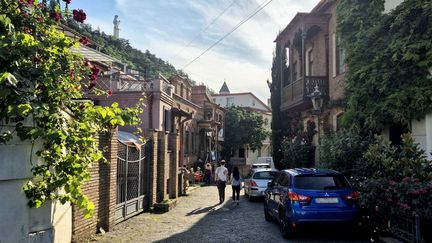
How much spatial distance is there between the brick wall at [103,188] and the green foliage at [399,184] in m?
5.84

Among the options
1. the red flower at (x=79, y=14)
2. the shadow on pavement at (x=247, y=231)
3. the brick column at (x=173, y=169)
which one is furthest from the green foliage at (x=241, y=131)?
the red flower at (x=79, y=14)

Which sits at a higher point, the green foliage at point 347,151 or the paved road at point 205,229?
the green foliage at point 347,151

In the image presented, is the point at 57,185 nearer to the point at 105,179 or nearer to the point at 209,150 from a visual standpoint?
the point at 105,179

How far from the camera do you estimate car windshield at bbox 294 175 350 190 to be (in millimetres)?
8406

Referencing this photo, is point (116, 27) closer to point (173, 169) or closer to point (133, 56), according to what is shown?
point (133, 56)

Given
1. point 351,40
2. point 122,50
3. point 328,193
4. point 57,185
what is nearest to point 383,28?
point 351,40

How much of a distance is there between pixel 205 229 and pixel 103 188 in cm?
291

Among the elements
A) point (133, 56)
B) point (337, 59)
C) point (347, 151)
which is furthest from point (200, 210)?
point (133, 56)

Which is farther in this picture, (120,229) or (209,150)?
(209,150)

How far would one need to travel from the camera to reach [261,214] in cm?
1305

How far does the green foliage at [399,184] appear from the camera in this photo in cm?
667

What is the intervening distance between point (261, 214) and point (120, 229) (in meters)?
5.29

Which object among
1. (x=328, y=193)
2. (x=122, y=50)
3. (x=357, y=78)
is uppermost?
(x=122, y=50)

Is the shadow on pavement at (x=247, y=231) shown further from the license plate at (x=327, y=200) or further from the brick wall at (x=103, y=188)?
the brick wall at (x=103, y=188)
